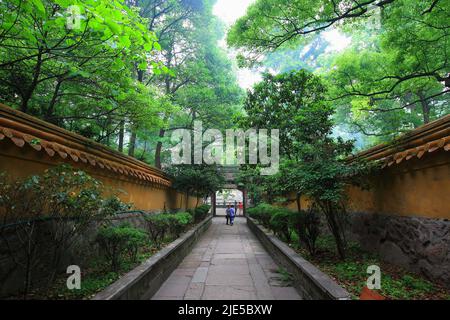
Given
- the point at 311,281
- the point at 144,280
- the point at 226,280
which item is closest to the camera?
the point at 311,281

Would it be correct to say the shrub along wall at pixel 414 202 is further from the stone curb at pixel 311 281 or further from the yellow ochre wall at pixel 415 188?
the stone curb at pixel 311 281

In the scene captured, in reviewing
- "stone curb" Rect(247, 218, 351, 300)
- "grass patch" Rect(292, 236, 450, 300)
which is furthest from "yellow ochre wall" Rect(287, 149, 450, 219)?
"stone curb" Rect(247, 218, 351, 300)

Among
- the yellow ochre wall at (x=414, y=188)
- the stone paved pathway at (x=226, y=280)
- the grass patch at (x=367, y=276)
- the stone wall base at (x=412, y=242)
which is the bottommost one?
the stone paved pathway at (x=226, y=280)

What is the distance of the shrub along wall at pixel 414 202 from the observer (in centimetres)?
389

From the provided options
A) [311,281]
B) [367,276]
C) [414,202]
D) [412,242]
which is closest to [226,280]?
[311,281]

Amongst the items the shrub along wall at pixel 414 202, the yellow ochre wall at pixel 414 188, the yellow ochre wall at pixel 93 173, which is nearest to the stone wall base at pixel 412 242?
the shrub along wall at pixel 414 202

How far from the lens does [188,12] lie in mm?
15703

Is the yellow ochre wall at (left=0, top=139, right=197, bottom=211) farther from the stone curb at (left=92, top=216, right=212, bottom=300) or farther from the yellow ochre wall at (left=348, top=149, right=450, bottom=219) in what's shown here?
the yellow ochre wall at (left=348, top=149, right=450, bottom=219)

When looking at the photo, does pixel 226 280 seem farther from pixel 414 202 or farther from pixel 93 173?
pixel 414 202

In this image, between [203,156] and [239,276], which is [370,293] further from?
[203,156]

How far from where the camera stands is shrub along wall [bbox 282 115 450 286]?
12.8ft

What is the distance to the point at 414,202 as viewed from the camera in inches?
180

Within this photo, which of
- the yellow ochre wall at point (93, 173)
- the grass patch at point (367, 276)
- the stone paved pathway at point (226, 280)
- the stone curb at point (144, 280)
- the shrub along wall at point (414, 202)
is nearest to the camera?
the stone curb at point (144, 280)
